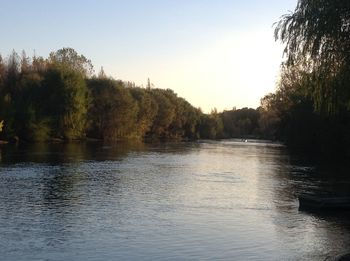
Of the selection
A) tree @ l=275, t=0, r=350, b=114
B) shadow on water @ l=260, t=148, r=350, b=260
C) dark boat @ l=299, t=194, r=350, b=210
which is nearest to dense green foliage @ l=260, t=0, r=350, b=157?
tree @ l=275, t=0, r=350, b=114

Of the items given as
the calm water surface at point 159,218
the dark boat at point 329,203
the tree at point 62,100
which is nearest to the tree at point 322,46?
the dark boat at point 329,203

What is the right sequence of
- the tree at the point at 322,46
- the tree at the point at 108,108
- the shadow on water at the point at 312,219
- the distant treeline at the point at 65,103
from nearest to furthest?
1. the shadow on water at the point at 312,219
2. the tree at the point at 322,46
3. the distant treeline at the point at 65,103
4. the tree at the point at 108,108

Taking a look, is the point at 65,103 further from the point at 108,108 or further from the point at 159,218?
the point at 159,218

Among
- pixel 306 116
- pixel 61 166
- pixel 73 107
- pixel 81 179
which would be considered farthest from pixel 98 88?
pixel 81 179

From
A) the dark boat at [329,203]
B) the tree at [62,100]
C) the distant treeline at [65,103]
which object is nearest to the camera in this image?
the dark boat at [329,203]

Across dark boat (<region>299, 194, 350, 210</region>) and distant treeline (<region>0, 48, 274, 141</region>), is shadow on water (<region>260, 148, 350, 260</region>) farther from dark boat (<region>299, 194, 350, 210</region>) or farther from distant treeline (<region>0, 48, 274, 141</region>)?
distant treeline (<region>0, 48, 274, 141</region>)

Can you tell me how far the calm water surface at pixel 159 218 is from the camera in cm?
2325

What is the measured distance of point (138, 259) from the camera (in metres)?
21.6

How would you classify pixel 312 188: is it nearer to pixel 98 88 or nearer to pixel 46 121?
pixel 46 121

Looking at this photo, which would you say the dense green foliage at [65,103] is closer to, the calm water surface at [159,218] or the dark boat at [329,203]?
the calm water surface at [159,218]

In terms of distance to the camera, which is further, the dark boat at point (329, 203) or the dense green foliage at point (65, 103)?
the dense green foliage at point (65, 103)

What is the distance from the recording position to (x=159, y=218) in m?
30.6

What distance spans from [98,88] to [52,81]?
20.4 m

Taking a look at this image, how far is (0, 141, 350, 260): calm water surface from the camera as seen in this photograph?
2325 centimetres
